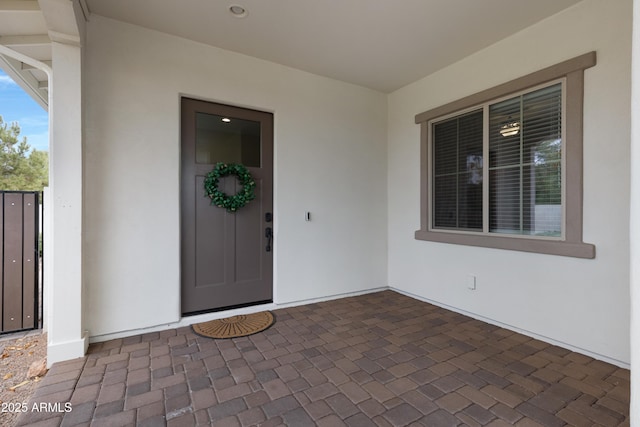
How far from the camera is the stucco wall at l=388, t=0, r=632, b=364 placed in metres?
2.31

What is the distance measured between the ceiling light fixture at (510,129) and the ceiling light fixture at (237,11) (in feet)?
8.96

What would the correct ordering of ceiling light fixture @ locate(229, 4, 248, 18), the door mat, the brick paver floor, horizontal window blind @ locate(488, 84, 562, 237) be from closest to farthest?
the brick paver floor, ceiling light fixture @ locate(229, 4, 248, 18), horizontal window blind @ locate(488, 84, 562, 237), the door mat

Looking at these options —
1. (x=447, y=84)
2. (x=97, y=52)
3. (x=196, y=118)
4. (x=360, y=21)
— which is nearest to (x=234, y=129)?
(x=196, y=118)

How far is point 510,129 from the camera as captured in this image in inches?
121

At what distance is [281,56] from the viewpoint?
3408 millimetres

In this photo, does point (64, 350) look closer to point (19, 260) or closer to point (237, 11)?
point (19, 260)

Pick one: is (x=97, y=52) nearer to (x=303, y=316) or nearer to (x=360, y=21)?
(x=360, y=21)

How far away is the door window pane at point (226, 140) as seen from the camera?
3.29 m

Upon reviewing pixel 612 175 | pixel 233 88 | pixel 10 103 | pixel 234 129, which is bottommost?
pixel 612 175

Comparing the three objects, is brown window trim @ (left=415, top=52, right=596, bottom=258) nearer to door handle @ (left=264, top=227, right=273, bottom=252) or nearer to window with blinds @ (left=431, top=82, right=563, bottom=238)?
window with blinds @ (left=431, top=82, right=563, bottom=238)

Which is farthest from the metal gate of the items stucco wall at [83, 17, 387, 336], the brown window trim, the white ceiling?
the brown window trim

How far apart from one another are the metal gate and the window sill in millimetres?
4333

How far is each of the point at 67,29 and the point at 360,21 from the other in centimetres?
236

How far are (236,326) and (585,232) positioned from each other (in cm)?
324
